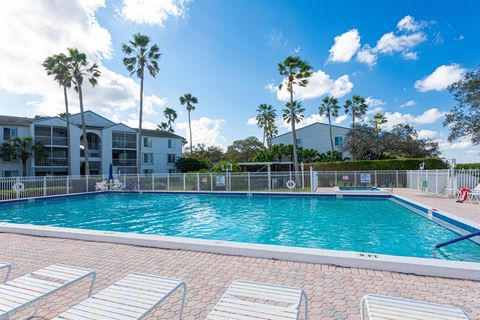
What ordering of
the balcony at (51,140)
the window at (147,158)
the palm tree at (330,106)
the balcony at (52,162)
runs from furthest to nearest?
the palm tree at (330,106)
the window at (147,158)
the balcony at (51,140)
the balcony at (52,162)

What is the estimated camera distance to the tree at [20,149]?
25375 mm

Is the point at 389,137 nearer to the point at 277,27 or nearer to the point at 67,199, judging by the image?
the point at 277,27

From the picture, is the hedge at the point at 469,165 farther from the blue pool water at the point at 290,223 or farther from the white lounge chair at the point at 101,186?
the white lounge chair at the point at 101,186

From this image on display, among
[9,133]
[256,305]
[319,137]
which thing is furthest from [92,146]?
[256,305]

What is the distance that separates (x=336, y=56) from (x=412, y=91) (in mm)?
9760

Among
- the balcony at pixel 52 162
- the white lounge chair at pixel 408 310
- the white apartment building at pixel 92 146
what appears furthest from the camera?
the balcony at pixel 52 162

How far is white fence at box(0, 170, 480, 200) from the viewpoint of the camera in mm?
16389

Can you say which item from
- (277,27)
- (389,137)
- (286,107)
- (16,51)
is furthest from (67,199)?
(389,137)

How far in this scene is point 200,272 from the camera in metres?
4.09

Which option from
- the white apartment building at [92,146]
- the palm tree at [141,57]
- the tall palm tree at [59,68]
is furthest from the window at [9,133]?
the palm tree at [141,57]

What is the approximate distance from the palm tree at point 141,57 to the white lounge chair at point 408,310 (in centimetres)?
2778

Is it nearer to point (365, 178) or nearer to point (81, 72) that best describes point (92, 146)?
point (81, 72)

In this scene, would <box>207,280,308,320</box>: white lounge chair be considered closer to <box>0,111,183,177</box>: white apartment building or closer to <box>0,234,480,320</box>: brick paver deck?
<box>0,234,480,320</box>: brick paver deck

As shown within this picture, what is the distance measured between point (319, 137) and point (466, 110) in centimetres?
1572
